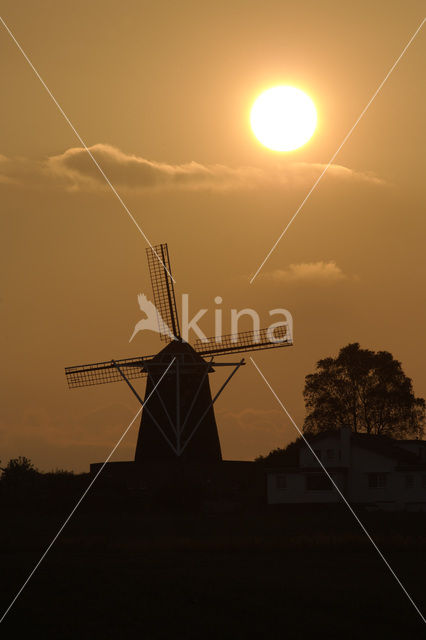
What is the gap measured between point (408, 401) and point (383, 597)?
199 ft

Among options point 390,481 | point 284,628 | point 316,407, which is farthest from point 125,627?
point 316,407

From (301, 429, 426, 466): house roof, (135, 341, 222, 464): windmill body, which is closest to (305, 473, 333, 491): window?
(301, 429, 426, 466): house roof

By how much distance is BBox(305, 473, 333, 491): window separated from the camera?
222 ft

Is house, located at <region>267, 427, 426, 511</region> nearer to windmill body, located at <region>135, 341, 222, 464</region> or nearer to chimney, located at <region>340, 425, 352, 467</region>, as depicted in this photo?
chimney, located at <region>340, 425, 352, 467</region>

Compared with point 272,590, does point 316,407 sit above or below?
above

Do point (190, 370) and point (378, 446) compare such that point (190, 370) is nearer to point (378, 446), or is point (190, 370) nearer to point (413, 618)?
point (378, 446)

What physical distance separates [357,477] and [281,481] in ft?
19.3

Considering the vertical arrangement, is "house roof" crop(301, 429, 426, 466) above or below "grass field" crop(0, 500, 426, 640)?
above

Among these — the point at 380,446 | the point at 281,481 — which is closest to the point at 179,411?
the point at 281,481

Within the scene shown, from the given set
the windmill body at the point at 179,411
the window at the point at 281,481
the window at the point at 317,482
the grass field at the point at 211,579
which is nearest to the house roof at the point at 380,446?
the window at the point at 317,482

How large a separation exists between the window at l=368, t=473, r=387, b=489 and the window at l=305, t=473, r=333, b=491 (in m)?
3.06

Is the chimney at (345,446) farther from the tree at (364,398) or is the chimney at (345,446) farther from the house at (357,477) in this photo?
the tree at (364,398)

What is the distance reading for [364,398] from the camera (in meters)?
86.5

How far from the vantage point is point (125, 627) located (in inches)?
907
